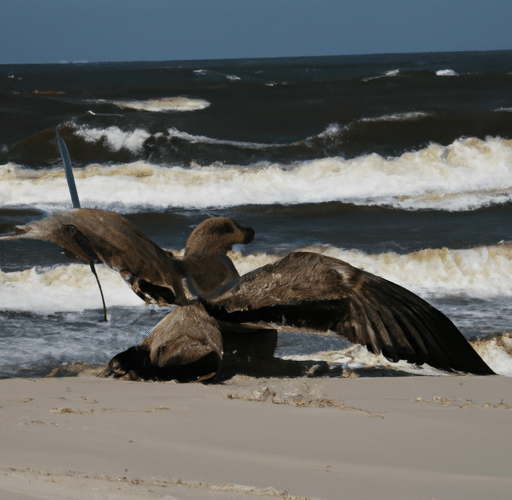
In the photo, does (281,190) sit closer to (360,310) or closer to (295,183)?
(295,183)

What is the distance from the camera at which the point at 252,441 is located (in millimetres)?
2420

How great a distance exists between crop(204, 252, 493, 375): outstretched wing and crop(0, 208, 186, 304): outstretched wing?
2.14 feet

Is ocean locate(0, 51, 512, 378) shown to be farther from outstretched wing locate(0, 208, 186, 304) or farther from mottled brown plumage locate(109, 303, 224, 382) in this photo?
outstretched wing locate(0, 208, 186, 304)

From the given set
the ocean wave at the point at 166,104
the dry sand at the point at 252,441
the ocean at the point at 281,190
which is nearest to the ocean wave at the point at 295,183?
the ocean at the point at 281,190

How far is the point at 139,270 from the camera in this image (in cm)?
378

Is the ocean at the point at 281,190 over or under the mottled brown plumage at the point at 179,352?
over

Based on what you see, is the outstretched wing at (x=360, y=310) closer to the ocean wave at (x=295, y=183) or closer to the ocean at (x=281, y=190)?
the ocean at (x=281, y=190)

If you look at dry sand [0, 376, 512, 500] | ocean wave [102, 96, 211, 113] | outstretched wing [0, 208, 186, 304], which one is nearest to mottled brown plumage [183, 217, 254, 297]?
outstretched wing [0, 208, 186, 304]

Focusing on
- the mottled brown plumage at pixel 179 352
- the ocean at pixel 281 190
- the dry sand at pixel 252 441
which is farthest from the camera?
the ocean at pixel 281 190

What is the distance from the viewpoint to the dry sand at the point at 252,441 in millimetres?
1894

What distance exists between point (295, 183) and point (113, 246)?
10373 millimetres

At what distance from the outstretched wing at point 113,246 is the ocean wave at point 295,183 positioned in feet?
26.3

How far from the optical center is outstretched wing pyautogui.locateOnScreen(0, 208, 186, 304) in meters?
3.36

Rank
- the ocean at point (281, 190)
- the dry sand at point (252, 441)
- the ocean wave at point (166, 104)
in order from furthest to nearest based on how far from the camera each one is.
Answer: the ocean wave at point (166, 104) < the ocean at point (281, 190) < the dry sand at point (252, 441)
